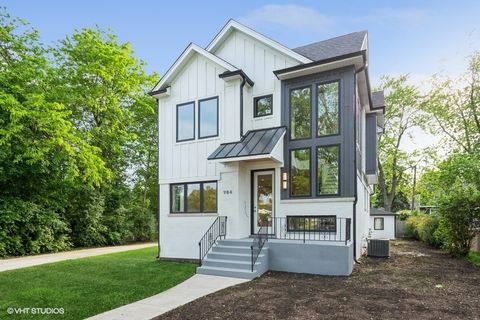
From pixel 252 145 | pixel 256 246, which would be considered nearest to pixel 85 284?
pixel 256 246

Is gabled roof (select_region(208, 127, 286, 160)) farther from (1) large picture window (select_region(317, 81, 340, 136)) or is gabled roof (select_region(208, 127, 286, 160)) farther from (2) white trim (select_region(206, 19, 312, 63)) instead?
(2) white trim (select_region(206, 19, 312, 63))

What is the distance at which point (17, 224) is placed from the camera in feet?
42.6

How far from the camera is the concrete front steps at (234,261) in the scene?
8.46 m

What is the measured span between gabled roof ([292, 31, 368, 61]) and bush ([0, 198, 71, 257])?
1284 centimetres

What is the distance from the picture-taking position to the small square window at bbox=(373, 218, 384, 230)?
21469 millimetres

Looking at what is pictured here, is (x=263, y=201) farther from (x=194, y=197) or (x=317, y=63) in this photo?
(x=317, y=63)

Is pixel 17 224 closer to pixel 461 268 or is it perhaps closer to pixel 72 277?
pixel 72 277

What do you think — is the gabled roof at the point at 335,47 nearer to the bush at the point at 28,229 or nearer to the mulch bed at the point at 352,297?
the mulch bed at the point at 352,297

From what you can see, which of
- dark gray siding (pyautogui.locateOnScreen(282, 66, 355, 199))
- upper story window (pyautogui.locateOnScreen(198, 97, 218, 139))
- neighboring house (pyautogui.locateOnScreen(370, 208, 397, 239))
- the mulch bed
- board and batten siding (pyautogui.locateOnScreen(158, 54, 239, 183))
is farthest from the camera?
neighboring house (pyautogui.locateOnScreen(370, 208, 397, 239))

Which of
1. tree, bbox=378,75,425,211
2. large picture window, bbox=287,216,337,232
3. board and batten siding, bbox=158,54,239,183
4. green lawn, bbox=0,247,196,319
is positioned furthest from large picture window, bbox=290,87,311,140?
tree, bbox=378,75,425,211

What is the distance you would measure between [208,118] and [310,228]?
5105 millimetres

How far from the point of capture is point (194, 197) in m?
11.3

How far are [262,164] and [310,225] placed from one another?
Answer: 8.15 feet

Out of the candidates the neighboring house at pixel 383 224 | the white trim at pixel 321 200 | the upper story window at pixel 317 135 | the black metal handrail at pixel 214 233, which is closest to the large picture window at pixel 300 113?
the upper story window at pixel 317 135
